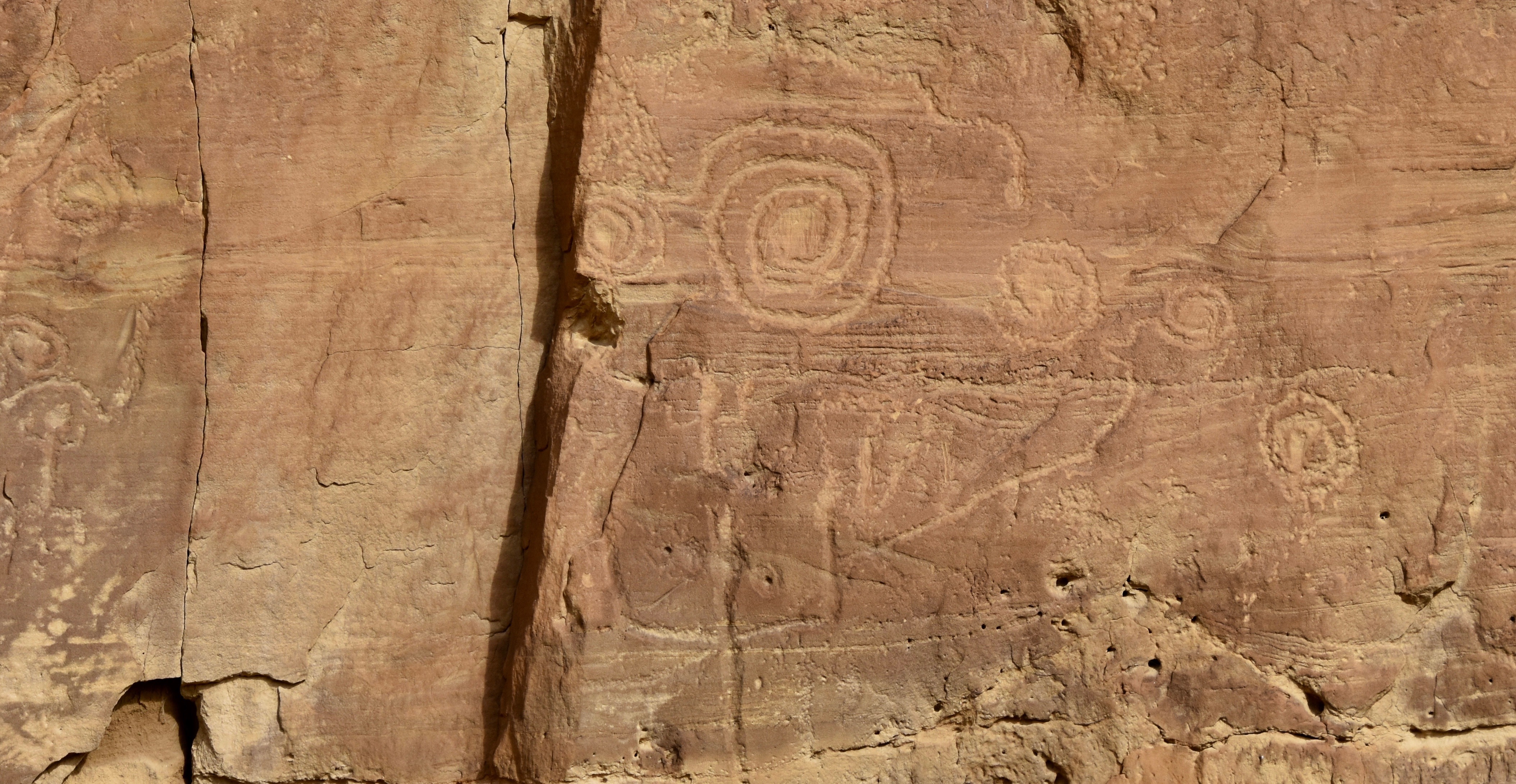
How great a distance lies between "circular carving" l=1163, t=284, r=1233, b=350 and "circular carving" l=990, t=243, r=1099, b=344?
17cm

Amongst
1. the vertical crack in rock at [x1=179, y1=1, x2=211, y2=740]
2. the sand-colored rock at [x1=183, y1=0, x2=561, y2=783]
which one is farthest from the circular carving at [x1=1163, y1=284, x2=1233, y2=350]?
the vertical crack in rock at [x1=179, y1=1, x2=211, y2=740]

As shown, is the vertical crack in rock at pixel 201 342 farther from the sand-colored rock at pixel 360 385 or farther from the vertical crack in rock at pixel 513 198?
the vertical crack in rock at pixel 513 198

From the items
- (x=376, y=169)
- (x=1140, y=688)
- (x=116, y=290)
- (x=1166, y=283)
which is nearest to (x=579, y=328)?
(x=376, y=169)

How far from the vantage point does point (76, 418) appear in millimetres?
2162

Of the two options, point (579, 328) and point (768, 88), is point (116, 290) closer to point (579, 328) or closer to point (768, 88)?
point (579, 328)

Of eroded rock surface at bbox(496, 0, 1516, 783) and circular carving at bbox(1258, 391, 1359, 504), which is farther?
circular carving at bbox(1258, 391, 1359, 504)

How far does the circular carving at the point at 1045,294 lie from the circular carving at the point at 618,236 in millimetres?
705

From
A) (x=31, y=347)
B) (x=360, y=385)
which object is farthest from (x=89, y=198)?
(x=360, y=385)

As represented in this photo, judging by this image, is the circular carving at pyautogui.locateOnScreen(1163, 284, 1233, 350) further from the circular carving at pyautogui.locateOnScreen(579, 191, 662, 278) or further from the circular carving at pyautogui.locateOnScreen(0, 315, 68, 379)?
the circular carving at pyautogui.locateOnScreen(0, 315, 68, 379)

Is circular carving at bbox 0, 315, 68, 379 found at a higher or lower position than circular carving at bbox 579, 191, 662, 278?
lower

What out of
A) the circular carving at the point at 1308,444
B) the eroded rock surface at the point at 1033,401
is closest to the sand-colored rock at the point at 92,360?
the eroded rock surface at the point at 1033,401

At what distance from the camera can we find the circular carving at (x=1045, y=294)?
7.29 ft

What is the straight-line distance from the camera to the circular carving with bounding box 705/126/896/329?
216 cm

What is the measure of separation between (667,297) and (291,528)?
90 cm
